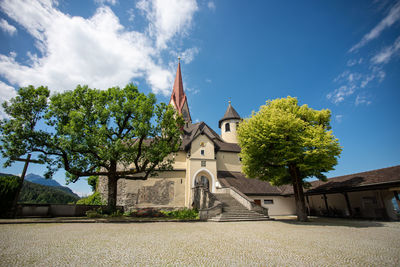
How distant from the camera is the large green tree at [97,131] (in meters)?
12.5

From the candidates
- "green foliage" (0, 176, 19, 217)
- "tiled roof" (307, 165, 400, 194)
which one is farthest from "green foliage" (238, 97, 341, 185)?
"green foliage" (0, 176, 19, 217)

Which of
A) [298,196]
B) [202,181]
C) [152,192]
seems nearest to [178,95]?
[202,181]

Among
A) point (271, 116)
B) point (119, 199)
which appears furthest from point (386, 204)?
point (119, 199)

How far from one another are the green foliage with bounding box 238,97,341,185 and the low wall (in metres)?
12.1

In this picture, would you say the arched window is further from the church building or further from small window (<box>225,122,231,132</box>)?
small window (<box>225,122,231,132</box>)

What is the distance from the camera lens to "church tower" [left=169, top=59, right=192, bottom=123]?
103 feet

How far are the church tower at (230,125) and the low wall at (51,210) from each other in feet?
66.7

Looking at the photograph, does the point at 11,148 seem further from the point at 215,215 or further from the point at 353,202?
the point at 353,202

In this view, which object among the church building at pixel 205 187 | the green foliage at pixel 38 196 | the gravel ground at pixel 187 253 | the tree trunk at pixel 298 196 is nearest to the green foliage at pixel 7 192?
the gravel ground at pixel 187 253

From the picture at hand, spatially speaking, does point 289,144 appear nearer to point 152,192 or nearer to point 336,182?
point 336,182

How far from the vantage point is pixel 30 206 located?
506 inches

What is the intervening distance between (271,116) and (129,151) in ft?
34.2

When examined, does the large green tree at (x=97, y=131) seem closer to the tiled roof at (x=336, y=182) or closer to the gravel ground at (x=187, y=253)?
the gravel ground at (x=187, y=253)

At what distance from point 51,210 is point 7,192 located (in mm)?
3147
